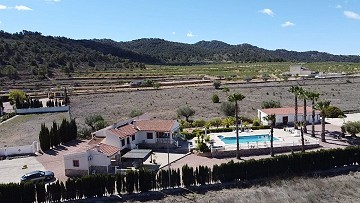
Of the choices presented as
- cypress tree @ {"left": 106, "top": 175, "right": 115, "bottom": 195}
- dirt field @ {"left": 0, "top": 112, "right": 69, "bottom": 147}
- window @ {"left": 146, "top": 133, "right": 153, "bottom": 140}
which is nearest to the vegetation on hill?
dirt field @ {"left": 0, "top": 112, "right": 69, "bottom": 147}

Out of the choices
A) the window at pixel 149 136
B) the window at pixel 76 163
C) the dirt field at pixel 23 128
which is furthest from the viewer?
the dirt field at pixel 23 128

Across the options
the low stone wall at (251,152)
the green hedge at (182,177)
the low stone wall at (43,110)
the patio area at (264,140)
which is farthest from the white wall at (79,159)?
the low stone wall at (43,110)

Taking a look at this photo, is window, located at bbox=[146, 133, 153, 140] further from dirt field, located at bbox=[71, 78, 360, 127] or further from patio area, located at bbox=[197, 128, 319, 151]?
dirt field, located at bbox=[71, 78, 360, 127]

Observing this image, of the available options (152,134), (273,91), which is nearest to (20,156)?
(152,134)

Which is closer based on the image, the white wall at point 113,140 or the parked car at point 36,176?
the parked car at point 36,176

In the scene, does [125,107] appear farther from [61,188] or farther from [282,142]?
[61,188]

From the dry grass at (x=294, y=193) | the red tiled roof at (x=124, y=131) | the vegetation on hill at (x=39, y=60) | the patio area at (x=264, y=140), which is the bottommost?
the dry grass at (x=294, y=193)

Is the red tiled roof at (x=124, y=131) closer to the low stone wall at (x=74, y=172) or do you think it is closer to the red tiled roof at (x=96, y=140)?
the red tiled roof at (x=96, y=140)

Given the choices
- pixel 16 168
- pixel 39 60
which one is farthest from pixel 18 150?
pixel 39 60
